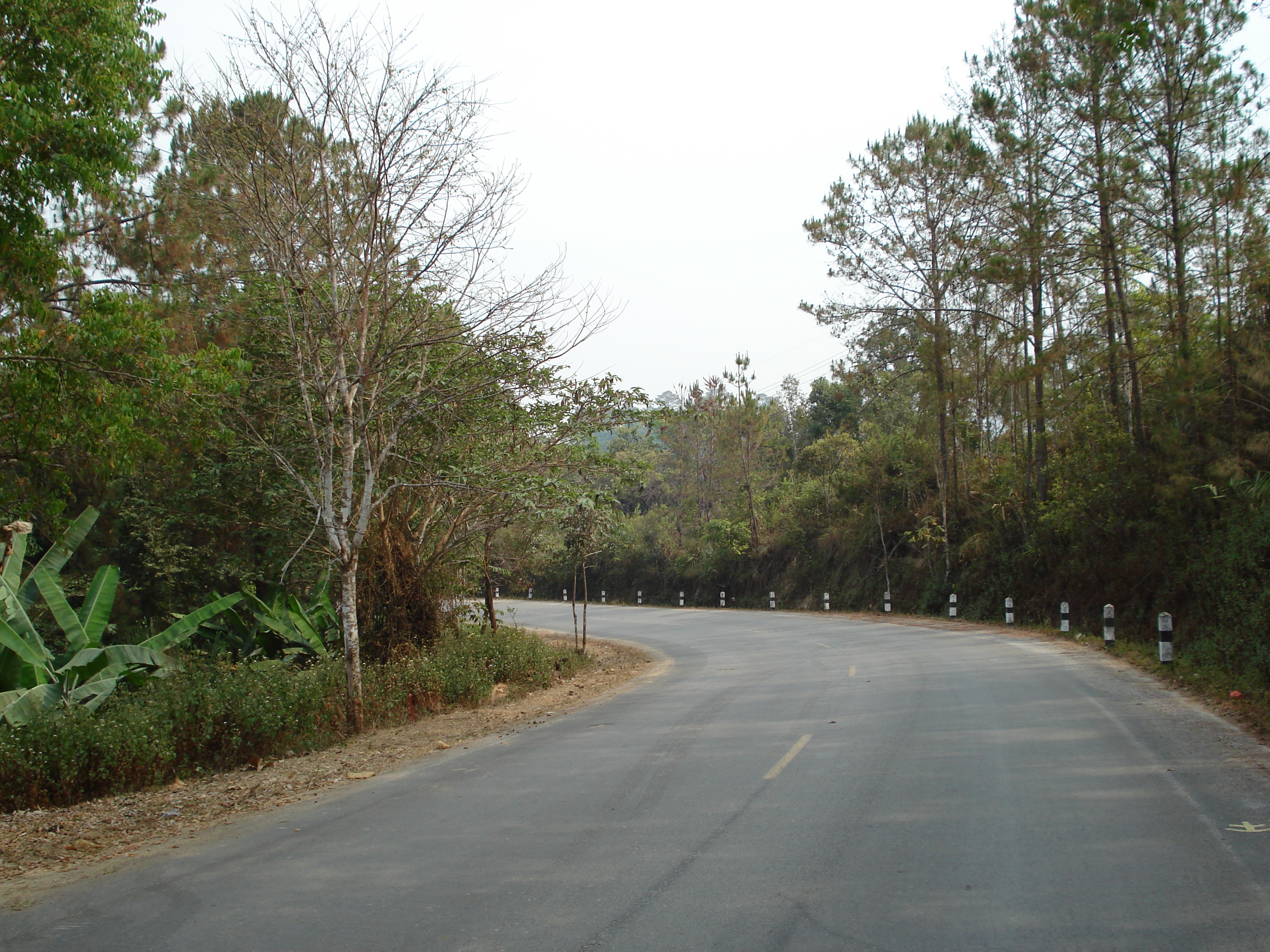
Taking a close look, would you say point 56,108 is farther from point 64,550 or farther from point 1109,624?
point 1109,624

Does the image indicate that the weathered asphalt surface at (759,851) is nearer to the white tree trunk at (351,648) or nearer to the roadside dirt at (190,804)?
the roadside dirt at (190,804)

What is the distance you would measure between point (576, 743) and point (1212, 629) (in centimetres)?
1213

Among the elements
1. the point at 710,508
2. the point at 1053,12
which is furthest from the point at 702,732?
the point at 710,508

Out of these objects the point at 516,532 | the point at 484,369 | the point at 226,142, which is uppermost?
the point at 226,142

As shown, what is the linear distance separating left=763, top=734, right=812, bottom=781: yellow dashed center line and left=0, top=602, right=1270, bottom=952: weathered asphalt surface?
0.05 metres

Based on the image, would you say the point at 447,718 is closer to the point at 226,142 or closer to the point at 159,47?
the point at 226,142

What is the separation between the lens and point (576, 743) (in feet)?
32.1

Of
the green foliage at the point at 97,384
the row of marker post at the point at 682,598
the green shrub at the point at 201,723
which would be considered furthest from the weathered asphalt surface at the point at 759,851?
the row of marker post at the point at 682,598

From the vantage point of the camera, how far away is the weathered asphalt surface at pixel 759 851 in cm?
459

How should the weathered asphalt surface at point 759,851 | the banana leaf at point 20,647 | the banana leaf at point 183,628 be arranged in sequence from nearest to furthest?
the weathered asphalt surface at point 759,851 → the banana leaf at point 20,647 → the banana leaf at point 183,628

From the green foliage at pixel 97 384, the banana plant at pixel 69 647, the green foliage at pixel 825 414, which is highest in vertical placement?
the green foliage at pixel 825 414

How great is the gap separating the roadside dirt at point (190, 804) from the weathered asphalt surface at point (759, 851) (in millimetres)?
388

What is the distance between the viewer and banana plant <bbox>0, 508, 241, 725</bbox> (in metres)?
9.76

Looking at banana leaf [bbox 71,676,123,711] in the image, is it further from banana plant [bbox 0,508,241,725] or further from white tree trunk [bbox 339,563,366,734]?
white tree trunk [bbox 339,563,366,734]
